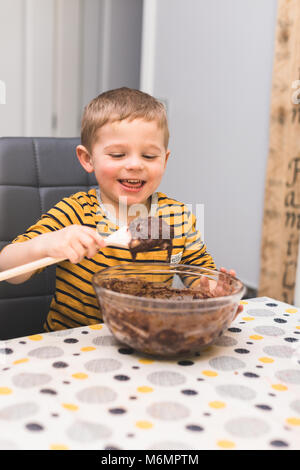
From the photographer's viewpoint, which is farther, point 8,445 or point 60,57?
point 60,57

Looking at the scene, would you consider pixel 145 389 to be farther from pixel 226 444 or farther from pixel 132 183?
pixel 132 183

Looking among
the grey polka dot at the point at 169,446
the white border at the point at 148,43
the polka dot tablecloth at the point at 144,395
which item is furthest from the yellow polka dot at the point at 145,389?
the white border at the point at 148,43

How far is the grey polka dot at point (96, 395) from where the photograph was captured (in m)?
0.57

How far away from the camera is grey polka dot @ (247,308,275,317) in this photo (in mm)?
914

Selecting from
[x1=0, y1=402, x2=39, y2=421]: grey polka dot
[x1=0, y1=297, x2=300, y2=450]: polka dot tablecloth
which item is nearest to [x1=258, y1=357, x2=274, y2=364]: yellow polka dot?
[x1=0, y1=297, x2=300, y2=450]: polka dot tablecloth

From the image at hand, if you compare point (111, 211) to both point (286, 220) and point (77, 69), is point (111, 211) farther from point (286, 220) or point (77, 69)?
point (77, 69)

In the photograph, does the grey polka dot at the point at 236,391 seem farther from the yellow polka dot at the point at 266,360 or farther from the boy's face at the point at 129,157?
the boy's face at the point at 129,157

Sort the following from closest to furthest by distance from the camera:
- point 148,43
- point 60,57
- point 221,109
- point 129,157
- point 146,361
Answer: point 146,361
point 129,157
point 221,109
point 148,43
point 60,57

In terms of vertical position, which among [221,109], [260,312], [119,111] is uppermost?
[221,109]

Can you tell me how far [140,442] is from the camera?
0.49m

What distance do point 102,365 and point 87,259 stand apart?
17.9 inches

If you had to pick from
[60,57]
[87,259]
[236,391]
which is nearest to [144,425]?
[236,391]

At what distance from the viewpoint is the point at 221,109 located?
255 centimetres

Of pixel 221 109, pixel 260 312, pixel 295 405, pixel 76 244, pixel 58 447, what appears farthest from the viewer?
pixel 221 109
